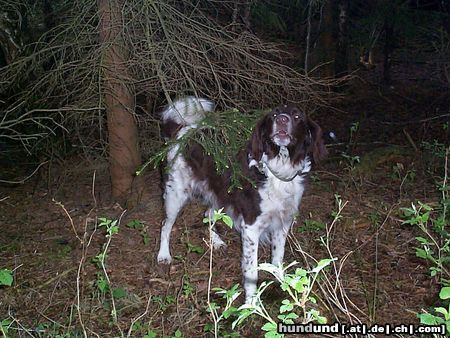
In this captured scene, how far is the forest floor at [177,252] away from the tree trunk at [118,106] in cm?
36

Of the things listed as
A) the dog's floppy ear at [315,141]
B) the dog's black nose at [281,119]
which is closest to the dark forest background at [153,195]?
the dog's black nose at [281,119]

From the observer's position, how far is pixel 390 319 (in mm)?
4328

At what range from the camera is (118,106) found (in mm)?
6969

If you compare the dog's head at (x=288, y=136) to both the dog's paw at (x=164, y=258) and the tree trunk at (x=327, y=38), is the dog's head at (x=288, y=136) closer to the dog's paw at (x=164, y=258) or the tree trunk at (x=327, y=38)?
the dog's paw at (x=164, y=258)

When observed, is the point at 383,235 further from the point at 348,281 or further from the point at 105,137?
the point at 105,137

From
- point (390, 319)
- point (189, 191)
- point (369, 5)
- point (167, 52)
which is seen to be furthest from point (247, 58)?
point (369, 5)

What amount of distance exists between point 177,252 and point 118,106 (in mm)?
1959

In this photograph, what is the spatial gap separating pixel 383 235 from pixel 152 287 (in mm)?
2354

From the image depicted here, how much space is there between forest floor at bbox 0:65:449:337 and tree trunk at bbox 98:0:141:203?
0.36m

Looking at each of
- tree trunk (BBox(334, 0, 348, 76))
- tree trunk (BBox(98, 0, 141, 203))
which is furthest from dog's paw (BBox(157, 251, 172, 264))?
tree trunk (BBox(334, 0, 348, 76))

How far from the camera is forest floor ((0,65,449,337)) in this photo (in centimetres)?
458

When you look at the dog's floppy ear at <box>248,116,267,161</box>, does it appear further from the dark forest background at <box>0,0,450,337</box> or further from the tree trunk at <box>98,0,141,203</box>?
the tree trunk at <box>98,0,141,203</box>

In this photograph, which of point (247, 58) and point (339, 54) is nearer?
point (247, 58)

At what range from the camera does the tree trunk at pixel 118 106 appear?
5.69m
